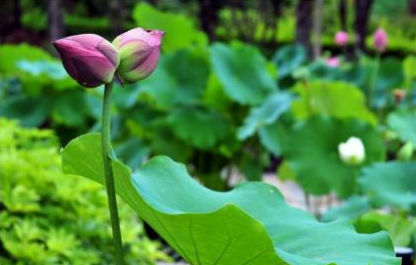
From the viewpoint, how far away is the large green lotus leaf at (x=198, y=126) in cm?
330

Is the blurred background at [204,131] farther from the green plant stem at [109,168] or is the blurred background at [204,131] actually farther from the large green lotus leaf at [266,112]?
the green plant stem at [109,168]

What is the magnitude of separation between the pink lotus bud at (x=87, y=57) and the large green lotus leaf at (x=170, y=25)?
125 inches

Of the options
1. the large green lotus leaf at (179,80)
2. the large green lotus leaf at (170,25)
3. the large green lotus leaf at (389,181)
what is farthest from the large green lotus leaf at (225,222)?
the large green lotus leaf at (170,25)

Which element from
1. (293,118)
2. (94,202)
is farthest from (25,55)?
(94,202)

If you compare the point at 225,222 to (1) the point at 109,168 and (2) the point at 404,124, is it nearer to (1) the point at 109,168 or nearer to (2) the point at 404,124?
(1) the point at 109,168

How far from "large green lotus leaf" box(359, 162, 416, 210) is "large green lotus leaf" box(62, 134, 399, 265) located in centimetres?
97

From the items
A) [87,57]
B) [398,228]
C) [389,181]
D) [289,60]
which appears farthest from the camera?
[289,60]

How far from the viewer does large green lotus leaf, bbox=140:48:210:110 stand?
334 centimetres

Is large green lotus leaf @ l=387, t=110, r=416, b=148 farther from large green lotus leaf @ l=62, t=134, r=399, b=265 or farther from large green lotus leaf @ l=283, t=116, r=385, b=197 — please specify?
large green lotus leaf @ l=62, t=134, r=399, b=265

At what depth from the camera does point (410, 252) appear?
1.22 m

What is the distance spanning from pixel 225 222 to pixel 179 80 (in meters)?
2.72

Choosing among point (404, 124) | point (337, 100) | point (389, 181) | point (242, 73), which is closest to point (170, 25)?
point (242, 73)

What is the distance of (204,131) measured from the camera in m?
3.33

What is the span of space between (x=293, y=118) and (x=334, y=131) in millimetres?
820
